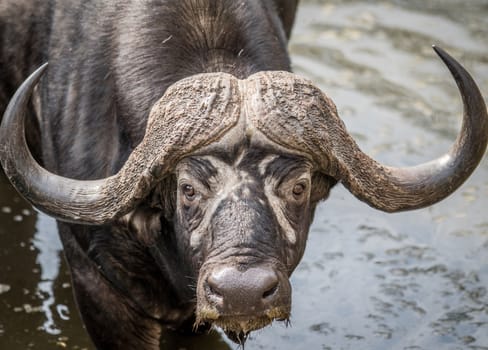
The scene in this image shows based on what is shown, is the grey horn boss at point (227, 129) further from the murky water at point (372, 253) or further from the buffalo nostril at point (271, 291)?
the murky water at point (372, 253)

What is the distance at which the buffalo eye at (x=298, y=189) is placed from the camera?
4668 mm

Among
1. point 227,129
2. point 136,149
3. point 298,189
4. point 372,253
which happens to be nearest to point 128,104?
point 136,149

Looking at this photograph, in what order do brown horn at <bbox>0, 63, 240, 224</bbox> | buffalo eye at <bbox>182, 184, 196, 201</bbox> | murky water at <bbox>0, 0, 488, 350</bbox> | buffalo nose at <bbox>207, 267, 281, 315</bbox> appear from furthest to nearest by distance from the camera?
murky water at <bbox>0, 0, 488, 350</bbox> < buffalo eye at <bbox>182, 184, 196, 201</bbox> < brown horn at <bbox>0, 63, 240, 224</bbox> < buffalo nose at <bbox>207, 267, 281, 315</bbox>

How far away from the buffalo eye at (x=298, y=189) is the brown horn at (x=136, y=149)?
1.33ft

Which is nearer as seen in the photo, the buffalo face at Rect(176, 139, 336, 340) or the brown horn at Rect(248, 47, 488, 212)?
the buffalo face at Rect(176, 139, 336, 340)

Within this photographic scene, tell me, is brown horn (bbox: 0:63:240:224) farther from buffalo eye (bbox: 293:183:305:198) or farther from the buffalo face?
buffalo eye (bbox: 293:183:305:198)

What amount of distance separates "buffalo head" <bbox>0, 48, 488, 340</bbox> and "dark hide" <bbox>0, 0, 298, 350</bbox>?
26 centimetres

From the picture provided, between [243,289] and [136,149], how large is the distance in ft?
2.89

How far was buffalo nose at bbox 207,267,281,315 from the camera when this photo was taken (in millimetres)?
4207

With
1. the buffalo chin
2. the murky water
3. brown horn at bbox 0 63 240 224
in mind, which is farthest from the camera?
the murky water

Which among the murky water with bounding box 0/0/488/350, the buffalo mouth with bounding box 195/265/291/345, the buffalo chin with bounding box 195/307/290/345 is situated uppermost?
the buffalo mouth with bounding box 195/265/291/345

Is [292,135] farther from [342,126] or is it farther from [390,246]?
[390,246]

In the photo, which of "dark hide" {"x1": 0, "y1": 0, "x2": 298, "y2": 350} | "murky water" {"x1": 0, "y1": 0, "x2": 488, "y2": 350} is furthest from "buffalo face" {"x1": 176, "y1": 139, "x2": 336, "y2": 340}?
"murky water" {"x1": 0, "y1": 0, "x2": 488, "y2": 350}

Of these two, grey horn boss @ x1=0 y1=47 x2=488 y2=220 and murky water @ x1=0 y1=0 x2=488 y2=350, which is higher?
grey horn boss @ x1=0 y1=47 x2=488 y2=220
